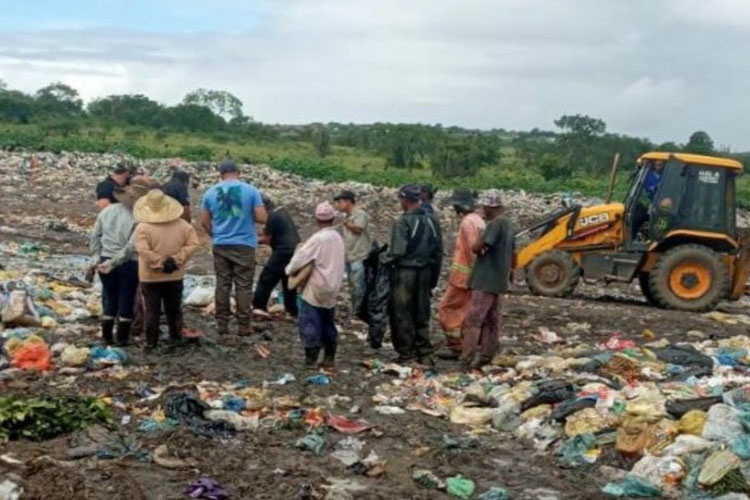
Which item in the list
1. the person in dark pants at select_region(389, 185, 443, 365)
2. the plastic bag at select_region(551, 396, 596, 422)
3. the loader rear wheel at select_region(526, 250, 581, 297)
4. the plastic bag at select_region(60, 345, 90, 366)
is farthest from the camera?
the loader rear wheel at select_region(526, 250, 581, 297)

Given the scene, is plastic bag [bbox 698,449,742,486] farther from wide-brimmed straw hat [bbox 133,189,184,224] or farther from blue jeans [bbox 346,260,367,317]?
wide-brimmed straw hat [bbox 133,189,184,224]

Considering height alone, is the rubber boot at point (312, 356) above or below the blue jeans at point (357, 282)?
below

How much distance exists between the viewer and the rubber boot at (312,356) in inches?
367

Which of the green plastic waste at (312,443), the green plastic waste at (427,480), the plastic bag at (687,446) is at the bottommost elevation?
the green plastic waste at (427,480)

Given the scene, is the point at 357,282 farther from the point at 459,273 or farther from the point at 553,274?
the point at 553,274

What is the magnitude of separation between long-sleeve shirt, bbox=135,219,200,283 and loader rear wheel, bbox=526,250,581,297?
709 cm

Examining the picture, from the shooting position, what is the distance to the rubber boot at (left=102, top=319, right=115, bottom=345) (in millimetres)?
9680

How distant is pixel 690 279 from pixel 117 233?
8.22 m

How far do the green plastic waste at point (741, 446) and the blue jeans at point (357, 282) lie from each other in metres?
4.13

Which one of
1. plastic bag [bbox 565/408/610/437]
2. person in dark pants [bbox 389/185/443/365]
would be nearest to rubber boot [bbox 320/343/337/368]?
person in dark pants [bbox 389/185/443/365]

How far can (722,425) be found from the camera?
716cm

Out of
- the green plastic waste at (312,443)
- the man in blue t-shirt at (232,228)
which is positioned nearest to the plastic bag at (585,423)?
the green plastic waste at (312,443)

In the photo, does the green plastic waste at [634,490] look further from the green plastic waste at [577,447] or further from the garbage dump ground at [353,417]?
the green plastic waste at [577,447]

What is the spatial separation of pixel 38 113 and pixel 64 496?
5226cm
